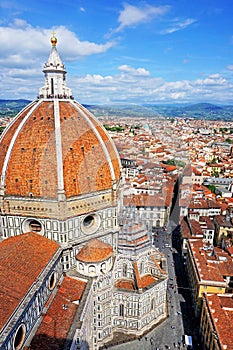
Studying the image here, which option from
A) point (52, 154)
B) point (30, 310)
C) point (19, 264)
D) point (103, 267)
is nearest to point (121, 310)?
point (103, 267)

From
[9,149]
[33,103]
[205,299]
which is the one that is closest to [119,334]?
[205,299]

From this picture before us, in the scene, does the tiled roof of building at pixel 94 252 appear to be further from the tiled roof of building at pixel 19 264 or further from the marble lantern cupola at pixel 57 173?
the tiled roof of building at pixel 19 264

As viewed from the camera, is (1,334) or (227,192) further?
(227,192)

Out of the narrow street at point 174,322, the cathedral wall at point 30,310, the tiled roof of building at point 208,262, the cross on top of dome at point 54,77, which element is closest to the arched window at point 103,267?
the cathedral wall at point 30,310

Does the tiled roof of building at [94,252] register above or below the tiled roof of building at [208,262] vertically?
above

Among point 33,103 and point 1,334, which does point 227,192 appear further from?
point 1,334

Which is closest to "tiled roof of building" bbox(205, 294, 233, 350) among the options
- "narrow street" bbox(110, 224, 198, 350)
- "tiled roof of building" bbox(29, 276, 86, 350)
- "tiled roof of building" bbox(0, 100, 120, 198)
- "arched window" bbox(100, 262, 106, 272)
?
"narrow street" bbox(110, 224, 198, 350)

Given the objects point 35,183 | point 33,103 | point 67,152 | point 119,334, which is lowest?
point 119,334

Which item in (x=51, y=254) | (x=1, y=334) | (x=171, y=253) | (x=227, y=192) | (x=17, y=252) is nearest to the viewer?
(x=1, y=334)
